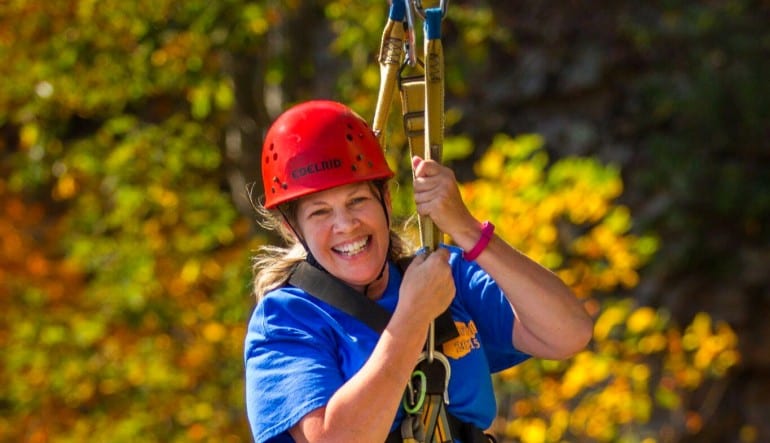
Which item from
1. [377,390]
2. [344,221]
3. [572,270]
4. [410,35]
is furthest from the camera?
[572,270]

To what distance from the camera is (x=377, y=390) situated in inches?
86.4

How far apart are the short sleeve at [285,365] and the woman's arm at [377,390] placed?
0.03m

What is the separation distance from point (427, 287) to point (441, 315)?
0.51ft

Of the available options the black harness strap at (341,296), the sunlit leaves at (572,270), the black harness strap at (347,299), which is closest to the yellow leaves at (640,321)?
the sunlit leaves at (572,270)

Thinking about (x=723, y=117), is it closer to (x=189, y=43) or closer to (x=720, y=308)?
(x=720, y=308)

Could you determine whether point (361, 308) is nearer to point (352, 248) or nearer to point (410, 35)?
point (352, 248)

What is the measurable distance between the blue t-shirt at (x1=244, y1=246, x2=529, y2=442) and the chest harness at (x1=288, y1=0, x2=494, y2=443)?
0.02m

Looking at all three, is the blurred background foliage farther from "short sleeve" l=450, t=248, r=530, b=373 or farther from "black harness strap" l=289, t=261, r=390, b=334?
"black harness strap" l=289, t=261, r=390, b=334

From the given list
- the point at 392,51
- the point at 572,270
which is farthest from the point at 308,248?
the point at 572,270

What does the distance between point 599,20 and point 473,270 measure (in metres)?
5.77

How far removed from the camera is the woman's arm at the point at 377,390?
7.21 ft

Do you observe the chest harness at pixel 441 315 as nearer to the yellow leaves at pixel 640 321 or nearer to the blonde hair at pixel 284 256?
the blonde hair at pixel 284 256

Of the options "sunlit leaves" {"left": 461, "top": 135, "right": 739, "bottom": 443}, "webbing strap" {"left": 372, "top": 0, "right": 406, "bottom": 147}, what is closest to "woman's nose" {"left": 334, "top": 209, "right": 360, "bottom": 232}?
"webbing strap" {"left": 372, "top": 0, "right": 406, "bottom": 147}

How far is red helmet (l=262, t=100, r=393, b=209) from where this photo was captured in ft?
7.95
